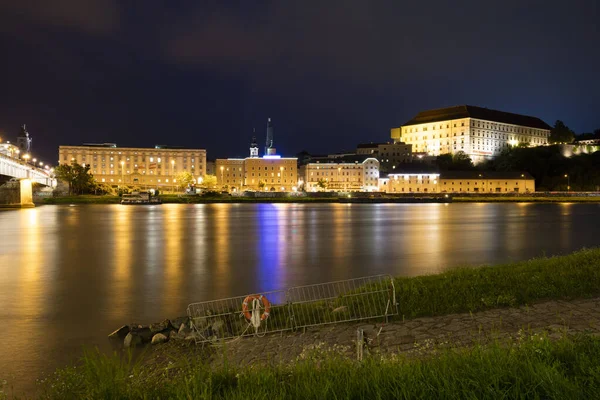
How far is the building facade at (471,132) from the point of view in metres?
164

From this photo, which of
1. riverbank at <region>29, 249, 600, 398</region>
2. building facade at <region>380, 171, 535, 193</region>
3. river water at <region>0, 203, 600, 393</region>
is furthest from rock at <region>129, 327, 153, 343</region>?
building facade at <region>380, 171, 535, 193</region>

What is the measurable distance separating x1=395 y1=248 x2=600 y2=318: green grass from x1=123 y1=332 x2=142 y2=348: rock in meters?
5.21

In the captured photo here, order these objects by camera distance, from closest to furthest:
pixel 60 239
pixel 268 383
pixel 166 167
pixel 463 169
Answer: pixel 268 383 → pixel 60 239 → pixel 463 169 → pixel 166 167

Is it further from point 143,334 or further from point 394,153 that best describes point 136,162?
point 143,334

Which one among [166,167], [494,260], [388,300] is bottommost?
[494,260]

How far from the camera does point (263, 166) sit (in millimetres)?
168250

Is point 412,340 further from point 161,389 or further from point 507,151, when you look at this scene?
point 507,151

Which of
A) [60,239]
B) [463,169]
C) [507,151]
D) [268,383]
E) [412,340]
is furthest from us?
[507,151]

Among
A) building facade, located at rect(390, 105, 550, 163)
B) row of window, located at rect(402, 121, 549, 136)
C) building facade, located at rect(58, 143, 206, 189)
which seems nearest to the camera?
building facade, located at rect(58, 143, 206, 189)

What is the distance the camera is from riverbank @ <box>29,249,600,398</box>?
396 cm

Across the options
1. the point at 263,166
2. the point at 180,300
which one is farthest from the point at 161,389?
the point at 263,166

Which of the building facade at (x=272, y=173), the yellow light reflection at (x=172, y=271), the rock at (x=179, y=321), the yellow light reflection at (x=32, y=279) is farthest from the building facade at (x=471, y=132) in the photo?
the rock at (x=179, y=321)

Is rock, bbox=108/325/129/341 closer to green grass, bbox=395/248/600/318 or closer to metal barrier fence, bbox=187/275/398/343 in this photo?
metal barrier fence, bbox=187/275/398/343

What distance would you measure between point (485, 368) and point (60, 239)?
105 ft
